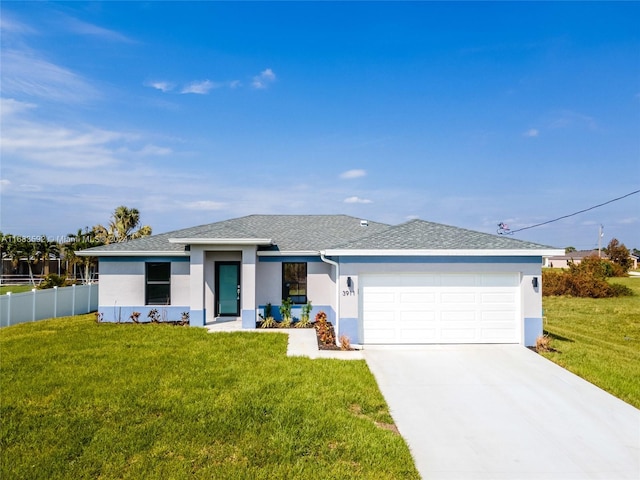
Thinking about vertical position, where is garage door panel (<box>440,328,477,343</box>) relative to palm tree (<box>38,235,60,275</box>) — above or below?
below

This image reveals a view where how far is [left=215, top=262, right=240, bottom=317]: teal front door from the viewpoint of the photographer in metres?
15.4

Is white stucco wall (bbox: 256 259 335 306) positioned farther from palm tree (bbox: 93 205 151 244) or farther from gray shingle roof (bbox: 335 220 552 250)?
palm tree (bbox: 93 205 151 244)

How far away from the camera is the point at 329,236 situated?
16844 millimetres

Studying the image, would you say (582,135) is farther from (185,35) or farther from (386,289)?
(185,35)

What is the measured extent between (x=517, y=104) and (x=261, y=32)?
543 inches

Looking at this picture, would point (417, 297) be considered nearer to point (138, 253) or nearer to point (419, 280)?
point (419, 280)

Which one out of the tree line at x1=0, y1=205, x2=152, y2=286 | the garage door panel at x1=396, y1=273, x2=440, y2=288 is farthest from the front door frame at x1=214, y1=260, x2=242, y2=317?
the tree line at x1=0, y1=205, x2=152, y2=286

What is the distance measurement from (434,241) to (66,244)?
41.0m

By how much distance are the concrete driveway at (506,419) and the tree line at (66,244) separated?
122 feet

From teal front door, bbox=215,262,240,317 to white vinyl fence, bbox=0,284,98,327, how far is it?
315 inches

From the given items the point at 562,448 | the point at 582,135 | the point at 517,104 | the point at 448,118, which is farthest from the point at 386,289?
the point at 582,135

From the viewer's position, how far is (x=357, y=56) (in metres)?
16.8

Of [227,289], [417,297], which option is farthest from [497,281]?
[227,289]

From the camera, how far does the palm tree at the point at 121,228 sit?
41844mm
